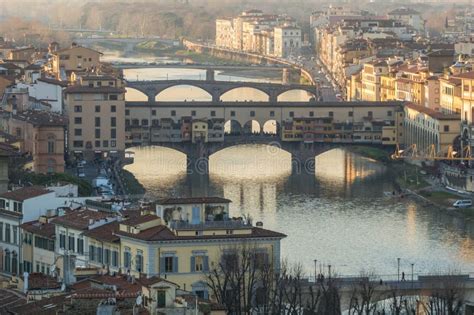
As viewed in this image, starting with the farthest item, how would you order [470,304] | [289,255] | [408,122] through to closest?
[408,122]
[289,255]
[470,304]

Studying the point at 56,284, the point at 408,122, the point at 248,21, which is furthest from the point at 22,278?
the point at 248,21

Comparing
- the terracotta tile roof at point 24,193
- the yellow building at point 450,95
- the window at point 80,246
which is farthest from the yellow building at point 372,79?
the window at point 80,246

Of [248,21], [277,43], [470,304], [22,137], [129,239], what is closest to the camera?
[129,239]

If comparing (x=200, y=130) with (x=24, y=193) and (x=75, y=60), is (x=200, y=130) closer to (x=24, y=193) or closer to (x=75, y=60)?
(x=75, y=60)

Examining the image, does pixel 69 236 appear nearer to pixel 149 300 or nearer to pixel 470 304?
pixel 470 304

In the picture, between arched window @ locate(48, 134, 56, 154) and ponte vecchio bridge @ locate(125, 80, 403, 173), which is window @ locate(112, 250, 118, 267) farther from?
ponte vecchio bridge @ locate(125, 80, 403, 173)

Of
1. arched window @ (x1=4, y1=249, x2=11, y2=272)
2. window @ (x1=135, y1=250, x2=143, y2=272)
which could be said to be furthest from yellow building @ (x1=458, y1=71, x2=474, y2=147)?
window @ (x1=135, y1=250, x2=143, y2=272)
